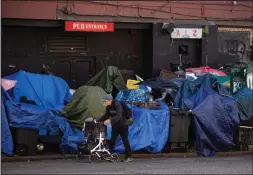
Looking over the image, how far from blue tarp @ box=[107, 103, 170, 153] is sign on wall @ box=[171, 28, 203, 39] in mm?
5254

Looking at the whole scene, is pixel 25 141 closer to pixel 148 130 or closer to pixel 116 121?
pixel 116 121

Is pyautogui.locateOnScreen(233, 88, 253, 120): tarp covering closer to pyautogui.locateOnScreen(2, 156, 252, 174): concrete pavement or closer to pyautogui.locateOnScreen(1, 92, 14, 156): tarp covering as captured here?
pyautogui.locateOnScreen(2, 156, 252, 174): concrete pavement

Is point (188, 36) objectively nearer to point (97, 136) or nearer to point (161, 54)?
point (161, 54)

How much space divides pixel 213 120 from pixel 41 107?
15.2ft

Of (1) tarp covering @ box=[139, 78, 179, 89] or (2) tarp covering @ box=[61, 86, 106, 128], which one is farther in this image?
(1) tarp covering @ box=[139, 78, 179, 89]

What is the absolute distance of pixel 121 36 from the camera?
18.6m

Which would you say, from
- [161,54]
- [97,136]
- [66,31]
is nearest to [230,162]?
[97,136]

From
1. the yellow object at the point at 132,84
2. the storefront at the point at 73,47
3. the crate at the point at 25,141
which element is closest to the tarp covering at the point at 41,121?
the crate at the point at 25,141

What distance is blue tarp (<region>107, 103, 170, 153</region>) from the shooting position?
13.3m

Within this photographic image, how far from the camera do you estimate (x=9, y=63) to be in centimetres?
1734

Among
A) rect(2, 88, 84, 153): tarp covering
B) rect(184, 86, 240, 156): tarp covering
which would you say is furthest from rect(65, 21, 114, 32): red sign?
rect(184, 86, 240, 156): tarp covering

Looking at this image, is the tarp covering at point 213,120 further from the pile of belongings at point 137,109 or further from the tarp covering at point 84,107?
the tarp covering at point 84,107

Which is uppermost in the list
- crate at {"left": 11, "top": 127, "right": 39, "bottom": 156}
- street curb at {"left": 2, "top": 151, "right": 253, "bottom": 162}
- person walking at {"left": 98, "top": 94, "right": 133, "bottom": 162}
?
person walking at {"left": 98, "top": 94, "right": 133, "bottom": 162}

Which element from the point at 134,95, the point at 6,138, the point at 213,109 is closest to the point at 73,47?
the point at 134,95
